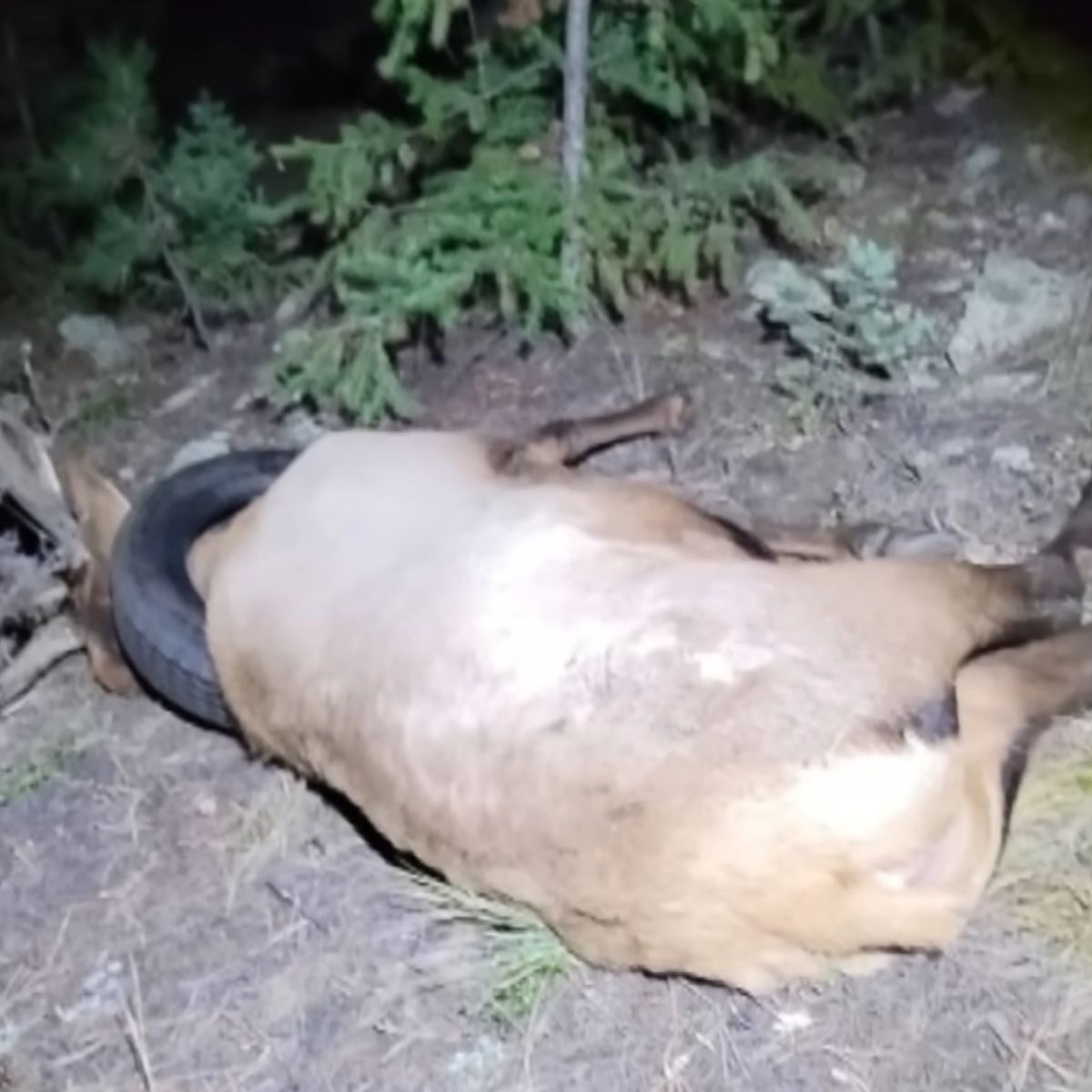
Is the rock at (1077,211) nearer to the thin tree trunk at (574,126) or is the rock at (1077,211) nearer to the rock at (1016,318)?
the rock at (1016,318)

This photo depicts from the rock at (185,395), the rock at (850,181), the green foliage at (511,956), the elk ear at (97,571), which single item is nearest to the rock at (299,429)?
the rock at (185,395)

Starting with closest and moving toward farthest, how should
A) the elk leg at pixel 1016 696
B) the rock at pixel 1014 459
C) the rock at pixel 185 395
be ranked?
1. the elk leg at pixel 1016 696
2. the rock at pixel 1014 459
3. the rock at pixel 185 395

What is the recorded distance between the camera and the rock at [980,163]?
212 inches

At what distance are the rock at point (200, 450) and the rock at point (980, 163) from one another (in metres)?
2.15

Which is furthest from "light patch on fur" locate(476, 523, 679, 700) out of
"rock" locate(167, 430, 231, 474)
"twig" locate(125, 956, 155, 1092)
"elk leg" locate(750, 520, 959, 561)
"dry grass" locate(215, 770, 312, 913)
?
"rock" locate(167, 430, 231, 474)

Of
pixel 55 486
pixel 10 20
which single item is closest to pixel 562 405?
pixel 55 486

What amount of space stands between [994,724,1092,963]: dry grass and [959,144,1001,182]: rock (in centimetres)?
211

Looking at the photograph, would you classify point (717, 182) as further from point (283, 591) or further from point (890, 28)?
point (283, 591)

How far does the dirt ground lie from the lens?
3465 millimetres

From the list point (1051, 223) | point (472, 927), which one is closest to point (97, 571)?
point (472, 927)

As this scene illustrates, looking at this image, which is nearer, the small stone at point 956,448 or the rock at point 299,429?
the small stone at point 956,448

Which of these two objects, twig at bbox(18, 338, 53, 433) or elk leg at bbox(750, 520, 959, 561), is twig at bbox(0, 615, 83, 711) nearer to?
twig at bbox(18, 338, 53, 433)

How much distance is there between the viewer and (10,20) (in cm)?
742

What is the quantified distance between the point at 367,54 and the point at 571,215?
2741 millimetres
